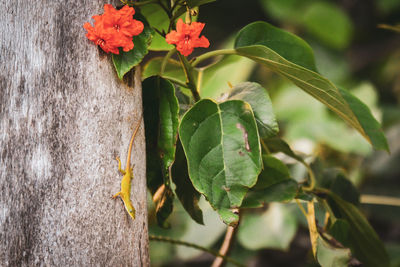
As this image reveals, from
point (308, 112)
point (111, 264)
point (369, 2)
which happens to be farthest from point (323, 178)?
point (369, 2)

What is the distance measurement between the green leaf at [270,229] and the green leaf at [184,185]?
21.4 inches

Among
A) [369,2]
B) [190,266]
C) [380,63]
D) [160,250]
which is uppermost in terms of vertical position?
[369,2]

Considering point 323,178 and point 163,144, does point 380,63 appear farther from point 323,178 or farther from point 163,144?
point 163,144

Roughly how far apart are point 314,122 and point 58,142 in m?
1.34

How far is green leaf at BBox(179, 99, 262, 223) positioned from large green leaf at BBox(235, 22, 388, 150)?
0.08 meters

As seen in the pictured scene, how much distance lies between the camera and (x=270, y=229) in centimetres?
107

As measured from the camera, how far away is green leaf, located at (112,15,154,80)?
16.6 inches

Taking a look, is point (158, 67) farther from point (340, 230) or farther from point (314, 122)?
point (314, 122)

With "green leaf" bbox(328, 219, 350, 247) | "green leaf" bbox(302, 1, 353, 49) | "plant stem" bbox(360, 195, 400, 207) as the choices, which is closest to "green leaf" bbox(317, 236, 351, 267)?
"green leaf" bbox(328, 219, 350, 247)

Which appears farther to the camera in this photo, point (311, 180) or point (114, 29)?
point (311, 180)

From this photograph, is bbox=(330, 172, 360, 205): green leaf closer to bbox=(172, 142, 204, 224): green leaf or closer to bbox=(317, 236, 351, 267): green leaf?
bbox=(317, 236, 351, 267): green leaf

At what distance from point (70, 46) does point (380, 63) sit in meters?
2.35

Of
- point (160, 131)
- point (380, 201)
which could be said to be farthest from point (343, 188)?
point (380, 201)

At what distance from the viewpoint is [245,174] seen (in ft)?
1.46
